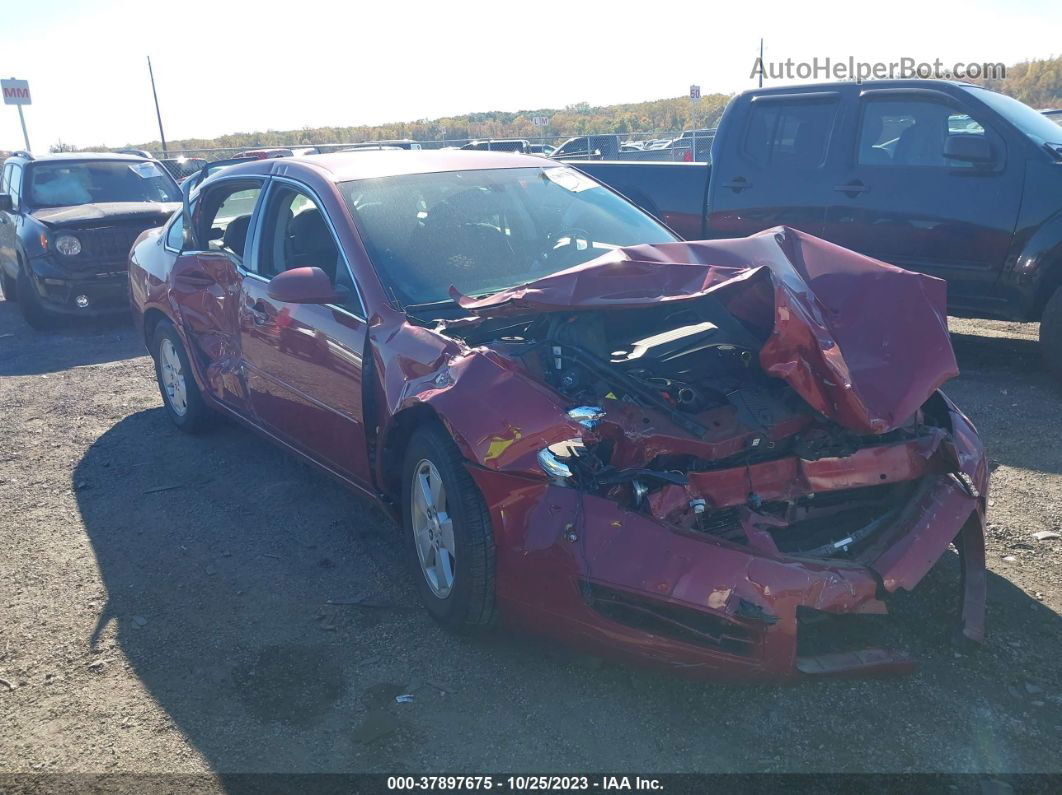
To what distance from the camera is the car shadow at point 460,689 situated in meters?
3.00

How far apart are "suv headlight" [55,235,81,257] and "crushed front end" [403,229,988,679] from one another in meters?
8.28

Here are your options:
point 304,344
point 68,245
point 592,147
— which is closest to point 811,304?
point 304,344

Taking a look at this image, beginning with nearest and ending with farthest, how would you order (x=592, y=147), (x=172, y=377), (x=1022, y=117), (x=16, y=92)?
(x=172, y=377) < (x=1022, y=117) < (x=592, y=147) < (x=16, y=92)

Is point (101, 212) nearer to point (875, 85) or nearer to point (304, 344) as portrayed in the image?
point (304, 344)

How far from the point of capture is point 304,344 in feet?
15.1

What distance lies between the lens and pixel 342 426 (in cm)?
440

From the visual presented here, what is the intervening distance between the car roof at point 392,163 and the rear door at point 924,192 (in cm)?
309

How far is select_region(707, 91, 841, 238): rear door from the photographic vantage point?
24.9 ft

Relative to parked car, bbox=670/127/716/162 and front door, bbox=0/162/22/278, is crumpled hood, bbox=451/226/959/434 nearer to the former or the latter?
front door, bbox=0/162/22/278

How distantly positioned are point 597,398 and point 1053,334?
458 centimetres

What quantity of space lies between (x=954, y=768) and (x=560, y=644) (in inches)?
51.9

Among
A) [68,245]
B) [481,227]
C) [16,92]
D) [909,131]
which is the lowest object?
[68,245]

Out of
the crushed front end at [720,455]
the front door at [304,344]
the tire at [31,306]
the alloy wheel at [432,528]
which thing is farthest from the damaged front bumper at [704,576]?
the tire at [31,306]

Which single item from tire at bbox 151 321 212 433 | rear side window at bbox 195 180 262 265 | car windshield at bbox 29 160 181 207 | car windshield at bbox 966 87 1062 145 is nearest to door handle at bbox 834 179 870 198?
car windshield at bbox 966 87 1062 145
